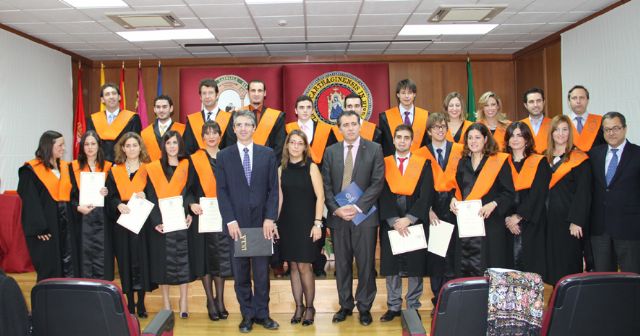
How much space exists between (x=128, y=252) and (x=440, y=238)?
7.32ft

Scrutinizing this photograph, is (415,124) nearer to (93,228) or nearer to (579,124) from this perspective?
(579,124)

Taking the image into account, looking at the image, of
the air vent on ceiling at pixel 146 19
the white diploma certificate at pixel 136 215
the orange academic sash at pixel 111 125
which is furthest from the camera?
the air vent on ceiling at pixel 146 19

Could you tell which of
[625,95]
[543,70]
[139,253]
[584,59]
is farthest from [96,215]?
[543,70]

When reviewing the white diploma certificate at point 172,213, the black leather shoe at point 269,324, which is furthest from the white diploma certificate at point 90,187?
the black leather shoe at point 269,324

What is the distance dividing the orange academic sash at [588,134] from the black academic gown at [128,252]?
11.1 feet

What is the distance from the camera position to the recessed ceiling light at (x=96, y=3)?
17.9 feet

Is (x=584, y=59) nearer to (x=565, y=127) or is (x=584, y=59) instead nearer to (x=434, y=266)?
(x=565, y=127)

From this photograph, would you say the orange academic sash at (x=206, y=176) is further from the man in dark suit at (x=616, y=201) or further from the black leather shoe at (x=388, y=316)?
the man in dark suit at (x=616, y=201)

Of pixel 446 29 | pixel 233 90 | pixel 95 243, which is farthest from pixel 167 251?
pixel 233 90

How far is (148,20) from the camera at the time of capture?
20.4 ft

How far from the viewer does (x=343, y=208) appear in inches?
142

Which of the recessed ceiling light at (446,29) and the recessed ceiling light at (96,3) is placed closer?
the recessed ceiling light at (96,3)

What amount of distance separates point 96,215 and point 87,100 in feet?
18.2

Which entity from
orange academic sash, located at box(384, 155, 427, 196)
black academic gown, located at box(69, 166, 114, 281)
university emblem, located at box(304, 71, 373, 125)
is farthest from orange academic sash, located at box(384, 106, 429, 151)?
university emblem, located at box(304, 71, 373, 125)
